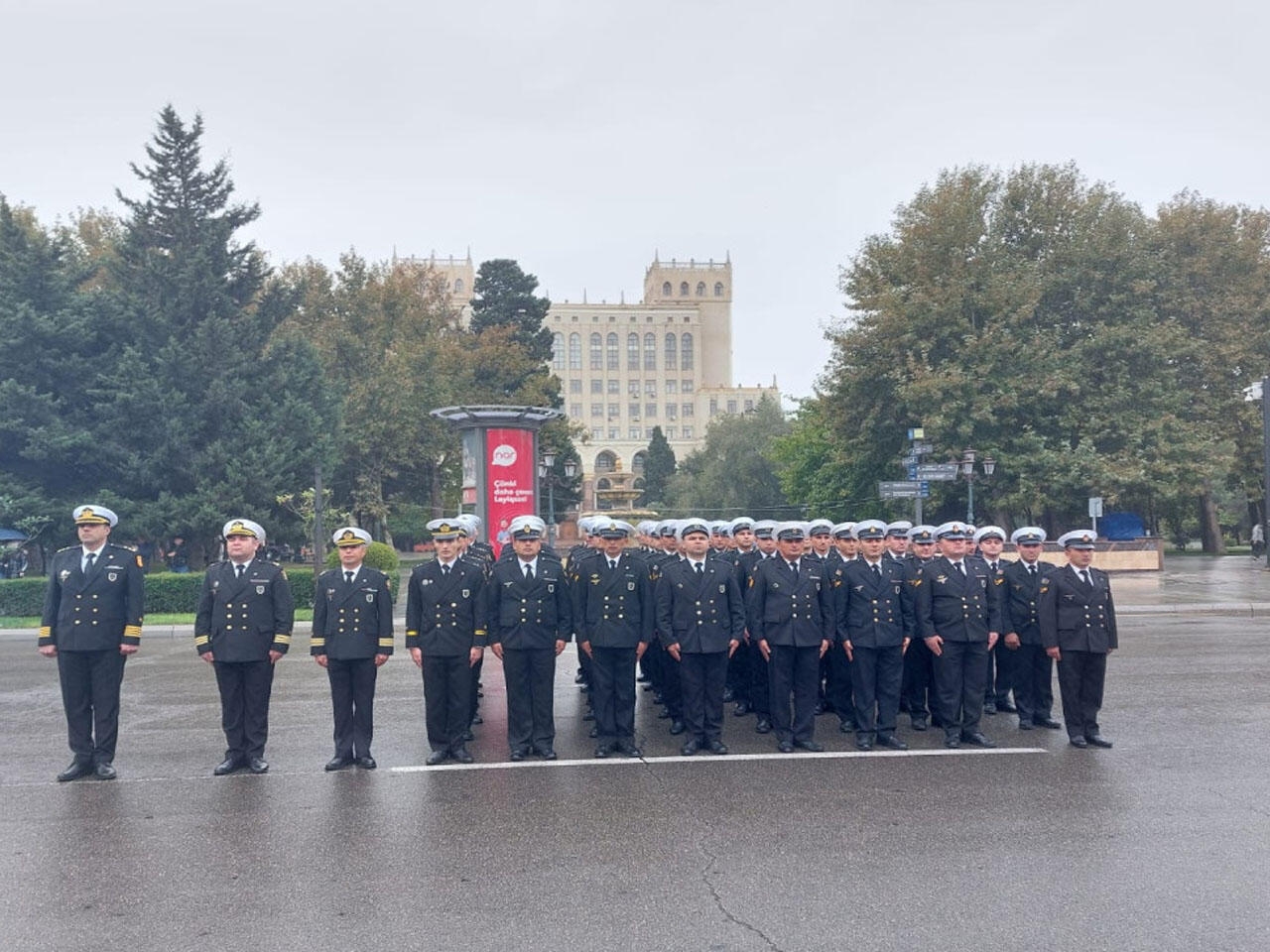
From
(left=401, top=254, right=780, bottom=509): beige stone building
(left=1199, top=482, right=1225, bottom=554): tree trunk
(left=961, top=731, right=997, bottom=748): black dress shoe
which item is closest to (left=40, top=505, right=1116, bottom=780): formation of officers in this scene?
(left=961, top=731, right=997, bottom=748): black dress shoe

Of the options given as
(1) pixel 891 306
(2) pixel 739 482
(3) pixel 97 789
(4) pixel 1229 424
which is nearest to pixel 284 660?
(3) pixel 97 789

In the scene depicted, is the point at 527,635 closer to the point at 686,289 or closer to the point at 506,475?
the point at 506,475

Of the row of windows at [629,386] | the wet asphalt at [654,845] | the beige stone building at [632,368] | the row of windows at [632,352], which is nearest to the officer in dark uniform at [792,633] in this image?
the wet asphalt at [654,845]

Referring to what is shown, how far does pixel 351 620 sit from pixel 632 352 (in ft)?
469

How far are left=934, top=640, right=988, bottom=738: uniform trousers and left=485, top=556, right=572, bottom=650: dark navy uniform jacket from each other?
→ 314cm

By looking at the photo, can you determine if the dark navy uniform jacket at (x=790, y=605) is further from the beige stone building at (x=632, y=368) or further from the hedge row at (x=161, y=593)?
the beige stone building at (x=632, y=368)

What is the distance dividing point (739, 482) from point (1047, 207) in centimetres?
3512

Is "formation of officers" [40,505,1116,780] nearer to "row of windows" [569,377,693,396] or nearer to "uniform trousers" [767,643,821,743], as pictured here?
"uniform trousers" [767,643,821,743]

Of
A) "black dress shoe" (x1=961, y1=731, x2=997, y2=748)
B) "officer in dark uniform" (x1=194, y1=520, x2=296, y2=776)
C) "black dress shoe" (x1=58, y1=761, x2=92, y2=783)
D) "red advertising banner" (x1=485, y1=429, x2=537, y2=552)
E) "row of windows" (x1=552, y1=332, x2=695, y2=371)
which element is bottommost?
"black dress shoe" (x1=961, y1=731, x2=997, y2=748)

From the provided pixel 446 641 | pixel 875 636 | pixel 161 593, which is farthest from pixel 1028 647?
pixel 161 593

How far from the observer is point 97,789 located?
296 inches

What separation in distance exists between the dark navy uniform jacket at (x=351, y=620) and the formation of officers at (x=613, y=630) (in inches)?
0.5

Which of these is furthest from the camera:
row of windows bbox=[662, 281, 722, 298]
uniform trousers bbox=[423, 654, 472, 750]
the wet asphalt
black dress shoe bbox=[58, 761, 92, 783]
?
row of windows bbox=[662, 281, 722, 298]

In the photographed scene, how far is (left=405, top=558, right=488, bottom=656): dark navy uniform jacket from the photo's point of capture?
8453 mm
